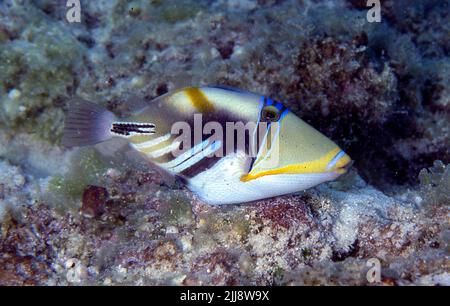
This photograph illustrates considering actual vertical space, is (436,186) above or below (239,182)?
below

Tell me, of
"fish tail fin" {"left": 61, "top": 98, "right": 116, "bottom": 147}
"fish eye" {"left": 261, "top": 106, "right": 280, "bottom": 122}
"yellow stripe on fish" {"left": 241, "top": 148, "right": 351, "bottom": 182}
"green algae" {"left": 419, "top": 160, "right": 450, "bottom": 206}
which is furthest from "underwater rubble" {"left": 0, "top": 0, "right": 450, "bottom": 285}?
"fish eye" {"left": 261, "top": 106, "right": 280, "bottom": 122}

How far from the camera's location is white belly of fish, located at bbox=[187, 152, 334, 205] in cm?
197

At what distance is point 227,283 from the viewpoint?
80.0 inches

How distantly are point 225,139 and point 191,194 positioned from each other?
30.9 inches

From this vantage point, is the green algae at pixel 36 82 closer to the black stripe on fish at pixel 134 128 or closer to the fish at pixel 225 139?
the fish at pixel 225 139

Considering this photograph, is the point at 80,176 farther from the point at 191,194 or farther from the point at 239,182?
the point at 239,182

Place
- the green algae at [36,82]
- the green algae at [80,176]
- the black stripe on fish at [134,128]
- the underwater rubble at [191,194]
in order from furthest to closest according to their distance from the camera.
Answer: the green algae at [36,82]
the green algae at [80,176]
the underwater rubble at [191,194]
the black stripe on fish at [134,128]

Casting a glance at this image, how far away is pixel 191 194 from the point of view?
103 inches

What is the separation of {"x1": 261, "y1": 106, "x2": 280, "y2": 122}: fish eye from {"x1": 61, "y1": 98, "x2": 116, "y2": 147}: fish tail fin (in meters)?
0.90

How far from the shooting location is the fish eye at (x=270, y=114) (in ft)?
6.40

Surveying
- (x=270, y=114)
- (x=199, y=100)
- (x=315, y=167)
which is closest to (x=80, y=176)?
(x=199, y=100)

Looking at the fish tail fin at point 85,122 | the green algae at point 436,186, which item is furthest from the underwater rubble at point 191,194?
the fish tail fin at point 85,122

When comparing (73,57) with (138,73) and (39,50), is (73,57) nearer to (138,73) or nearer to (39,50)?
(39,50)

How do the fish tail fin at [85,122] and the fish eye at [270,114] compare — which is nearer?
the fish eye at [270,114]
